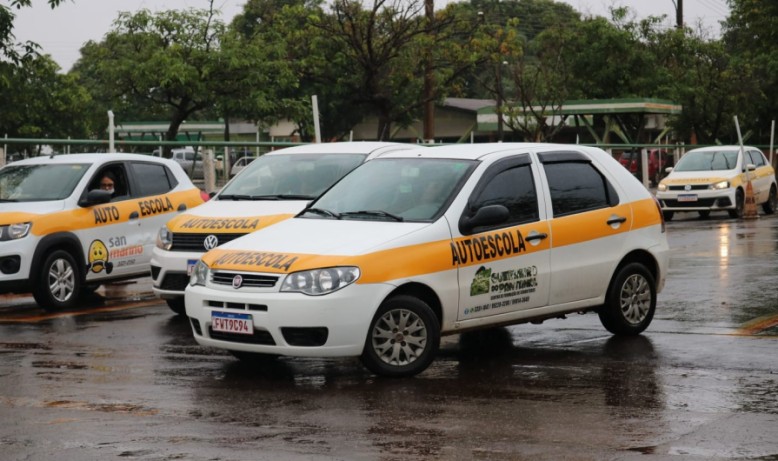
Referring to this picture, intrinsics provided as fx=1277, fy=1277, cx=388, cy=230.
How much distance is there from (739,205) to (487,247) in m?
21.2

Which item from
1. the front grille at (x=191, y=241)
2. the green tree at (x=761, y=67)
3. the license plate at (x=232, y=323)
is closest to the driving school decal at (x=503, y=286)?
the license plate at (x=232, y=323)

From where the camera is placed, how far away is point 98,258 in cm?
1474

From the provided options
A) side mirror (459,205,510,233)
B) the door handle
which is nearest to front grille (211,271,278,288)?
side mirror (459,205,510,233)

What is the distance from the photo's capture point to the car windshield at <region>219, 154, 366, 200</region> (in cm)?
1355

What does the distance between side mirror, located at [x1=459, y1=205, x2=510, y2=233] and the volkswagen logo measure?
3736 millimetres

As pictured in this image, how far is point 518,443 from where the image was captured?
6.91 metres

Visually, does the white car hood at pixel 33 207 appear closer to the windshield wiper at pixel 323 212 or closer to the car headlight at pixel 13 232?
the car headlight at pixel 13 232

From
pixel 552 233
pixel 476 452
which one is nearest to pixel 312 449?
pixel 476 452

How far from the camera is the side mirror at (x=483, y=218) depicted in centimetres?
952

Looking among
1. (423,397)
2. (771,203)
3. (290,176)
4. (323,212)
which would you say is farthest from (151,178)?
(771,203)

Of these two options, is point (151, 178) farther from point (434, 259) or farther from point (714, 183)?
point (714, 183)

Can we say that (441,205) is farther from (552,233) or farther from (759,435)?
(759,435)

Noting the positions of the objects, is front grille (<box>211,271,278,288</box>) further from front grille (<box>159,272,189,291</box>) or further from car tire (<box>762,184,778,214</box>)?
car tire (<box>762,184,778,214</box>)

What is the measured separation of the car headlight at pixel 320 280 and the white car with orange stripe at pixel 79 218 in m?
5.89
